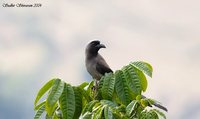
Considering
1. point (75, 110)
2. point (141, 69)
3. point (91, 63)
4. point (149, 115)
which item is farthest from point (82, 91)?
point (91, 63)

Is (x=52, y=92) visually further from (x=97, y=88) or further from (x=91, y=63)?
(x=91, y=63)

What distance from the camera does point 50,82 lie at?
5.85 metres

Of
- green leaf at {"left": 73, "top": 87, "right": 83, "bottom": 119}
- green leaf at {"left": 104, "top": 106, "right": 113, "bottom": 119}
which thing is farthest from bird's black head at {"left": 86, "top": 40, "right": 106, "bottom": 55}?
green leaf at {"left": 104, "top": 106, "right": 113, "bottom": 119}

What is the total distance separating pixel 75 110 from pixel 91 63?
3.22m

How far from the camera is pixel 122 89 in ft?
19.0

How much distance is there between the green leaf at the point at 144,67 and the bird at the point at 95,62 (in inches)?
107

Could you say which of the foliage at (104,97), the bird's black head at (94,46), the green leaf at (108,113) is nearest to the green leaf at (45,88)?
the foliage at (104,97)

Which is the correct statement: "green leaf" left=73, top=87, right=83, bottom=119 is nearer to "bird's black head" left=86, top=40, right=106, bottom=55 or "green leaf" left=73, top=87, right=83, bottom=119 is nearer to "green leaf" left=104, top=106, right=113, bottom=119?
"green leaf" left=104, top=106, right=113, bottom=119

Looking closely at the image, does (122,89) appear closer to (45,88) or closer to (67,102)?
(67,102)

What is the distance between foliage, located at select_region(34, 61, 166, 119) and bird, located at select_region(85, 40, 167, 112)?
2496mm

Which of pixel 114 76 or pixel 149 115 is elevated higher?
pixel 114 76

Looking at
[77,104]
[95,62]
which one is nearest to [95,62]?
[95,62]

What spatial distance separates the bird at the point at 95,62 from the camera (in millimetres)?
8711

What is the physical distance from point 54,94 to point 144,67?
104 centimetres
